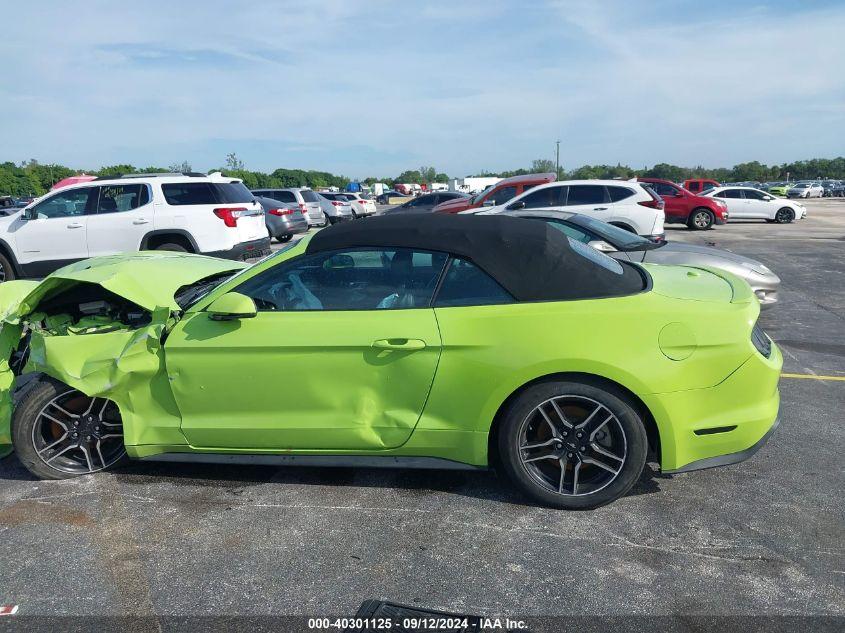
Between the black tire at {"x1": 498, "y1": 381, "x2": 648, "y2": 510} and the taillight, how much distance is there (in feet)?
26.2

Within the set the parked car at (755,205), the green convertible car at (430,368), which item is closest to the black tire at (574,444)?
the green convertible car at (430,368)

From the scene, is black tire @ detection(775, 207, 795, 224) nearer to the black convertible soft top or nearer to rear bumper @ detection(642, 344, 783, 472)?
the black convertible soft top

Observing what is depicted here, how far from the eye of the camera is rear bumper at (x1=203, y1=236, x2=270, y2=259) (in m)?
10.2

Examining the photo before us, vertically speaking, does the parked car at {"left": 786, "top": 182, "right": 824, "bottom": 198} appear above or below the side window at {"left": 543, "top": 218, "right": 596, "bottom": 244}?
below

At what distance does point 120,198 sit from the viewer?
10289mm

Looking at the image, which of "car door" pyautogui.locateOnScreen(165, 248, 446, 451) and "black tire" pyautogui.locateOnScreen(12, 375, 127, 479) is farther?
"black tire" pyautogui.locateOnScreen(12, 375, 127, 479)

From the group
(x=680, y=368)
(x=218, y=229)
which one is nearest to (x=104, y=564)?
(x=680, y=368)

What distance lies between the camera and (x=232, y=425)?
3.51 m

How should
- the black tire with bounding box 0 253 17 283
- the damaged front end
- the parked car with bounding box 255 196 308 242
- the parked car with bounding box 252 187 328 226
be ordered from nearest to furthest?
the damaged front end → the black tire with bounding box 0 253 17 283 → the parked car with bounding box 255 196 308 242 → the parked car with bounding box 252 187 328 226

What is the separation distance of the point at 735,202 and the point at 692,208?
4431mm

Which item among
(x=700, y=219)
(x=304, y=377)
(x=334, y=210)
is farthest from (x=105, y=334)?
(x=334, y=210)

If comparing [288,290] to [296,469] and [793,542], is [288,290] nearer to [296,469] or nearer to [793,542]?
[296,469]

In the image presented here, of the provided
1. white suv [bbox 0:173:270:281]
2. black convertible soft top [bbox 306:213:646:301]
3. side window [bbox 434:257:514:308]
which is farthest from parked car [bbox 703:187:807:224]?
side window [bbox 434:257:514:308]

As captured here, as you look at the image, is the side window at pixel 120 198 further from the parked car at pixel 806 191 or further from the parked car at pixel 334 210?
the parked car at pixel 806 191
